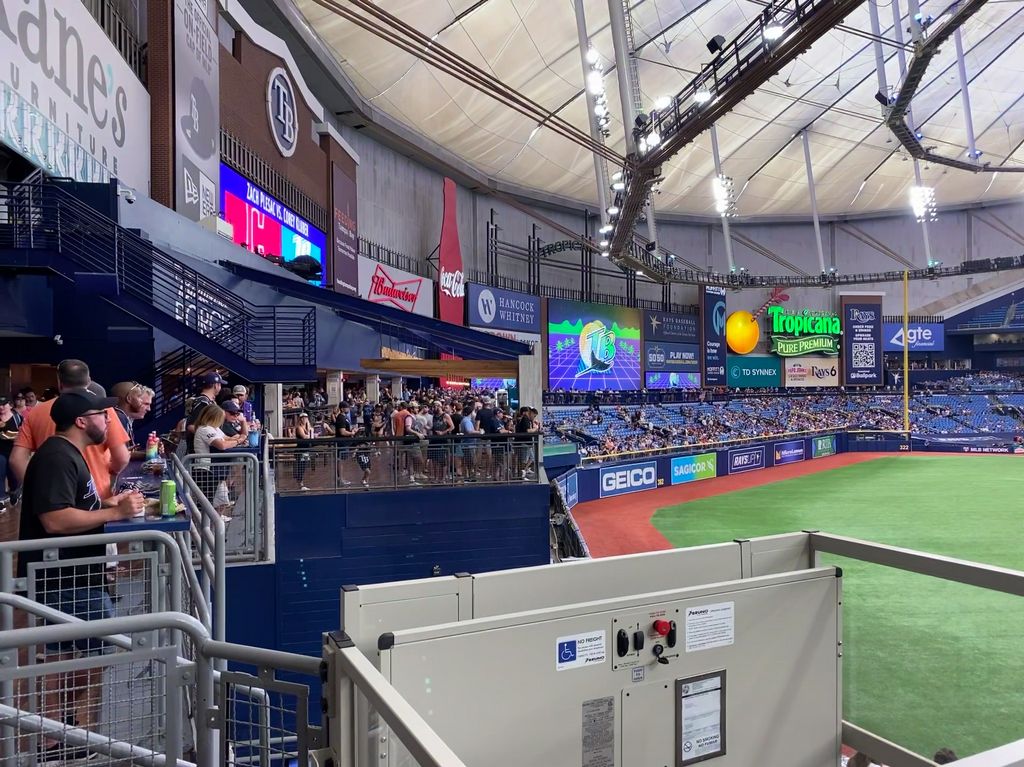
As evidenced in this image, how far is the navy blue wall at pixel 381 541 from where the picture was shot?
949 cm

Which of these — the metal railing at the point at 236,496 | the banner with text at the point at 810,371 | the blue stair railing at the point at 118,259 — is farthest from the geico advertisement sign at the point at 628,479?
the banner with text at the point at 810,371

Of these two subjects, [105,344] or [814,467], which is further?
[814,467]

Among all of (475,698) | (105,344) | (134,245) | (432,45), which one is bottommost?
(475,698)

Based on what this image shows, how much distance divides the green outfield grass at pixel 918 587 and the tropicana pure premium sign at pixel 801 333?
16092 mm

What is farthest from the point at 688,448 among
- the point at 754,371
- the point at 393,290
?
the point at 754,371

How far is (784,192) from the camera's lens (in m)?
47.5

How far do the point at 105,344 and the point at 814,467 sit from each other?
27112mm

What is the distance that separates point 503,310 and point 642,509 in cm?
1641

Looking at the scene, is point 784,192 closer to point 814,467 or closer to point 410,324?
point 814,467

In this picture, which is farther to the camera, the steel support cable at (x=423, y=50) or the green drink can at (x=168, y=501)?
the steel support cable at (x=423, y=50)

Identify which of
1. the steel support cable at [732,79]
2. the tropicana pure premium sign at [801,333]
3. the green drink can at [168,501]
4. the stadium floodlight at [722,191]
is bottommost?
the green drink can at [168,501]

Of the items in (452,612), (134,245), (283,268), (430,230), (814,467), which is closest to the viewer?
(452,612)

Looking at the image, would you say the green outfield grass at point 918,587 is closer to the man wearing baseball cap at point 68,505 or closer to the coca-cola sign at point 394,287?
the man wearing baseball cap at point 68,505

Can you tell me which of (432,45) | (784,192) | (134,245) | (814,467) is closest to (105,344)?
(134,245)
